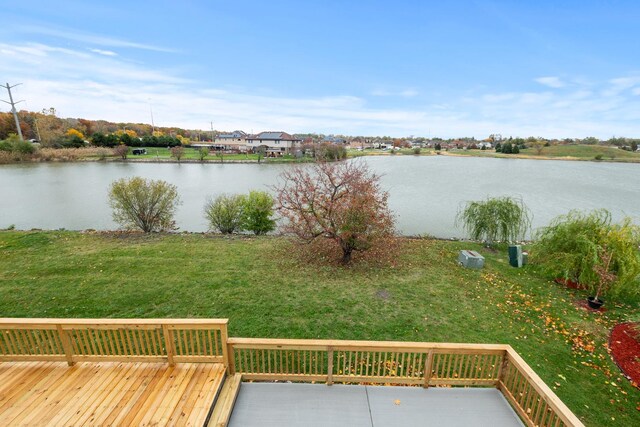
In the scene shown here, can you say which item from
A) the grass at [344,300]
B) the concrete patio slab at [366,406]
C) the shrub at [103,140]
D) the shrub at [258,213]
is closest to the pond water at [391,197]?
the shrub at [258,213]

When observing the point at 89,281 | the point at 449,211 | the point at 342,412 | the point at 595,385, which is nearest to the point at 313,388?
the point at 342,412

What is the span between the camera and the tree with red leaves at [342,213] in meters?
9.58

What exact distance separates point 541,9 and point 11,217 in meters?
33.2

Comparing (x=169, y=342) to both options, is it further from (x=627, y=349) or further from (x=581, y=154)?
(x=581, y=154)

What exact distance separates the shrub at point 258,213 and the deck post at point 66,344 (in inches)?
426

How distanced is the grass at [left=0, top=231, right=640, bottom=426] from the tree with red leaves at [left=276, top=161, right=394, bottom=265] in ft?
3.38

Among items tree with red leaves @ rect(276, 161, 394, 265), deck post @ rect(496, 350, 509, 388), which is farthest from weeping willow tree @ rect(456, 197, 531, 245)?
deck post @ rect(496, 350, 509, 388)

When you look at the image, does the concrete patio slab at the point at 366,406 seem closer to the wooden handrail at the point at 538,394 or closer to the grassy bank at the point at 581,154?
the wooden handrail at the point at 538,394

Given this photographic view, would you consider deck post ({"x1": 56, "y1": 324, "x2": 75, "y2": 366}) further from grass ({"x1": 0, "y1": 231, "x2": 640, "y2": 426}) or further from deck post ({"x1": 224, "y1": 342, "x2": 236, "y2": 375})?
grass ({"x1": 0, "y1": 231, "x2": 640, "y2": 426})

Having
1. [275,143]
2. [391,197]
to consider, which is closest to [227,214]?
[391,197]

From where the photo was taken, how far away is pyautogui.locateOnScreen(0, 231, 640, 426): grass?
19.2 ft

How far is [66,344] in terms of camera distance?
173 inches

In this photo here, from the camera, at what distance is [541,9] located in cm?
1627

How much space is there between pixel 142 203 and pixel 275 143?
2335 inches
